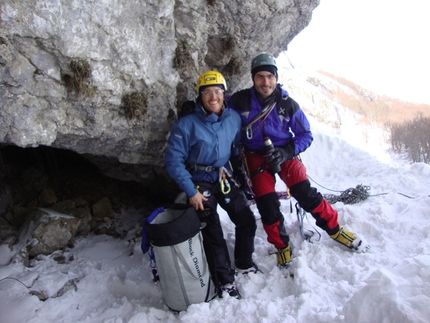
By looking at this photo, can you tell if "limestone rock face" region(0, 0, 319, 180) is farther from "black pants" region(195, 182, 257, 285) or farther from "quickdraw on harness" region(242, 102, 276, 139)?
"black pants" region(195, 182, 257, 285)

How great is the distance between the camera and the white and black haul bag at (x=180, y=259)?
3434 millimetres

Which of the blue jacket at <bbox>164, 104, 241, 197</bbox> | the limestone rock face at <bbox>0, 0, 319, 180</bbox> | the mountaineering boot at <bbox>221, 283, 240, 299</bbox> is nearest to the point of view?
the limestone rock face at <bbox>0, 0, 319, 180</bbox>

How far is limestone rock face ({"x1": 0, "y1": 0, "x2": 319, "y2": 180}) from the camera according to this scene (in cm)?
333

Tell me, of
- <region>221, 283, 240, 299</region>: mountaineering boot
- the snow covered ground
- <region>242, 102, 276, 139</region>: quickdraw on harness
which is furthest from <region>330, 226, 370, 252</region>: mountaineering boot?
<region>242, 102, 276, 139</region>: quickdraw on harness

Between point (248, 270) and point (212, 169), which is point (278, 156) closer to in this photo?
point (212, 169)

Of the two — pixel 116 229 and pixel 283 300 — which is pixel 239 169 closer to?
pixel 283 300

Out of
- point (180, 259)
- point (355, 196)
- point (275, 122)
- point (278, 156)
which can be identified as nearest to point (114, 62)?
point (275, 122)

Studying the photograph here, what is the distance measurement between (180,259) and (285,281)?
145 cm

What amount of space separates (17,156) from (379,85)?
1459 inches

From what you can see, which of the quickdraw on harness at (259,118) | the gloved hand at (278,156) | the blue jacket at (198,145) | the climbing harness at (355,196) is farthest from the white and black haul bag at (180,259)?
the climbing harness at (355,196)

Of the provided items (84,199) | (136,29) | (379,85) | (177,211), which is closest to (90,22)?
(136,29)

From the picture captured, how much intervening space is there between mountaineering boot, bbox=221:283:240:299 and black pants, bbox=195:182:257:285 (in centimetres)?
5

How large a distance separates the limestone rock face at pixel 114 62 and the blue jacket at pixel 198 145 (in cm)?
98

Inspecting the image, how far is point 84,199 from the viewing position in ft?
20.7
